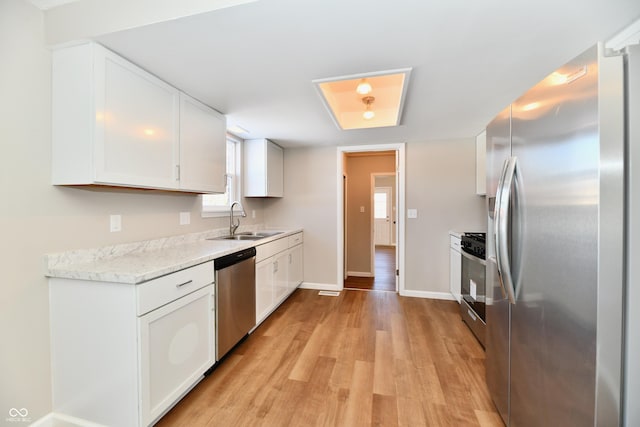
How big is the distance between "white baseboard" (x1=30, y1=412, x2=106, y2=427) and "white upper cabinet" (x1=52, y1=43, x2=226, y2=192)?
1305mm

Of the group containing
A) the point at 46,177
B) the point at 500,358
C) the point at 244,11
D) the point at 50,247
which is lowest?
the point at 500,358

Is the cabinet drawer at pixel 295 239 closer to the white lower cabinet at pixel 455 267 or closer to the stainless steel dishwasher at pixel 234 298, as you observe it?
the stainless steel dishwasher at pixel 234 298

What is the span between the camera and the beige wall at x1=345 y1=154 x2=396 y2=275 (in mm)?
4973

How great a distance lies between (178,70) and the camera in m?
1.74

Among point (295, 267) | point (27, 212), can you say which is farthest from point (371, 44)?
point (295, 267)

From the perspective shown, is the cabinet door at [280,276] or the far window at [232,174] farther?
the far window at [232,174]

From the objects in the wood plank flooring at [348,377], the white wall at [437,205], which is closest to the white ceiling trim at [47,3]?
the wood plank flooring at [348,377]

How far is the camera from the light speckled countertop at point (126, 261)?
133 centimetres

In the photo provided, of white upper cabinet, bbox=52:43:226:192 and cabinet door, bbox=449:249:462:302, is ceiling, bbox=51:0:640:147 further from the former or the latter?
cabinet door, bbox=449:249:462:302

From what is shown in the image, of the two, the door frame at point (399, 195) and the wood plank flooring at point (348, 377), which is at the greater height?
the door frame at point (399, 195)

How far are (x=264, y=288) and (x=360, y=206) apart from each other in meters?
2.92

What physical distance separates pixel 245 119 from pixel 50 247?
6.16 ft

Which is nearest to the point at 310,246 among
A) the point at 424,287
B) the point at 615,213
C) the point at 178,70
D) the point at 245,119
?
the point at 424,287

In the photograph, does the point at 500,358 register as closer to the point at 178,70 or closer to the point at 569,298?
the point at 569,298
